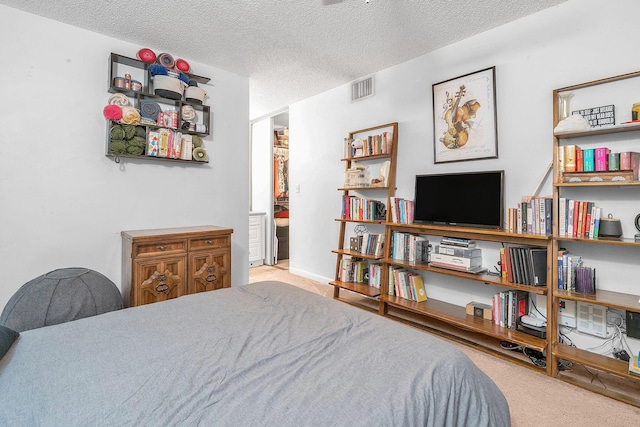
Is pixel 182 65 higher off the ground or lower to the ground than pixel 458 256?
higher

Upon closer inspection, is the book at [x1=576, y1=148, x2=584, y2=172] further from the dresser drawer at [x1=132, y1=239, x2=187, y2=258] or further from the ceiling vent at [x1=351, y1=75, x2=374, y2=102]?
the dresser drawer at [x1=132, y1=239, x2=187, y2=258]

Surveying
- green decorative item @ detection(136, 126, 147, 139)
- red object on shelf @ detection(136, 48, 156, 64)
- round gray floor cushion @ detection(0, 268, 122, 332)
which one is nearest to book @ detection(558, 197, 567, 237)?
round gray floor cushion @ detection(0, 268, 122, 332)

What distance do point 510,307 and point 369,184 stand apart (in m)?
1.81

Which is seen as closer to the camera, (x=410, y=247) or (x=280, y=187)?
(x=410, y=247)

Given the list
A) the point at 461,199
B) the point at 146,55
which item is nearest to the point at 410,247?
the point at 461,199

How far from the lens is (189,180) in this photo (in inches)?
130

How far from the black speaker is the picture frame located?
141cm

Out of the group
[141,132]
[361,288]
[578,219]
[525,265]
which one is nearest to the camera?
[578,219]

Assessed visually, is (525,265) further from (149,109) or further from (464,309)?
(149,109)

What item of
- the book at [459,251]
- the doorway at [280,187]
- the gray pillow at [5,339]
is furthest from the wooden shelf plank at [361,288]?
the gray pillow at [5,339]

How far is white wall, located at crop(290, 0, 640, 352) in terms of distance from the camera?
213 cm

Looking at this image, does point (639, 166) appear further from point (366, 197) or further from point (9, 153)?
point (9, 153)

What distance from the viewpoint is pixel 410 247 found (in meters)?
3.03

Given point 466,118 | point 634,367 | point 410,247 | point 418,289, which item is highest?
point 466,118
